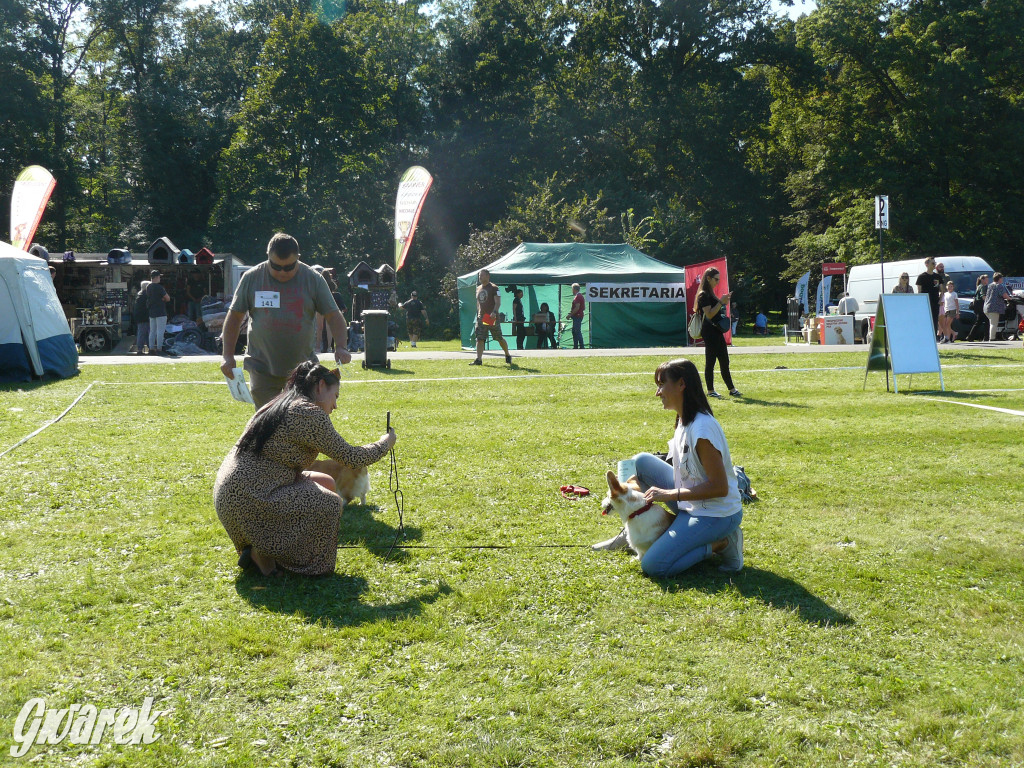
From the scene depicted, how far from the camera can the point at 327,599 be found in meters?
4.58

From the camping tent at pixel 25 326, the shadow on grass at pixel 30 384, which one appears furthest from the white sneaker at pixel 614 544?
the camping tent at pixel 25 326

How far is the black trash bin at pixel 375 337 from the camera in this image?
17578 mm

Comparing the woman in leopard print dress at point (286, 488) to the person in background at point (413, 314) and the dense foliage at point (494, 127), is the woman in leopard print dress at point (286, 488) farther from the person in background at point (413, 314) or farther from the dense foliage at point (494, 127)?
the dense foliage at point (494, 127)

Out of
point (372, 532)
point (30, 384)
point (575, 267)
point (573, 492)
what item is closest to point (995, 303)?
point (575, 267)

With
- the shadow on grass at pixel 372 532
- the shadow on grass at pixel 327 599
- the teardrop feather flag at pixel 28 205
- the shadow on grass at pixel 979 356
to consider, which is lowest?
the shadow on grass at pixel 327 599

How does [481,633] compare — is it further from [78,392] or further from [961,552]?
[78,392]

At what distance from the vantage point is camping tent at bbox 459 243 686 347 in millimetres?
25469

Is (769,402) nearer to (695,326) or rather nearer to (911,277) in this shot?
(695,326)

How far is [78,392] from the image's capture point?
13984 millimetres

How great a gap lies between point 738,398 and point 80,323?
62.9 feet

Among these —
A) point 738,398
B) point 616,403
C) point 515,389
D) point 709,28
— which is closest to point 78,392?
point 515,389

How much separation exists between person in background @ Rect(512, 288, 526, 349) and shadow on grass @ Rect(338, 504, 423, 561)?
63.9ft

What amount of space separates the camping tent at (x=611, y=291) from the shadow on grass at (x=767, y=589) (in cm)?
2034

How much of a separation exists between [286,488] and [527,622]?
1.45 metres
